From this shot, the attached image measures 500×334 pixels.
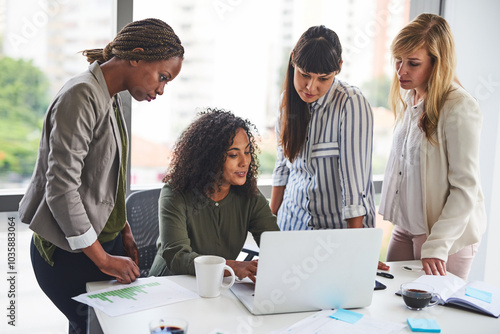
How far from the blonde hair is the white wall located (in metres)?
1.45

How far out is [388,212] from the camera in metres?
2.07

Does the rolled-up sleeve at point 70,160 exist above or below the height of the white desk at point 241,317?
above

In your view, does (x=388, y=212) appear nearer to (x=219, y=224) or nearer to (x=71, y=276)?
(x=219, y=224)

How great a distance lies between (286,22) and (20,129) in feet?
4.88

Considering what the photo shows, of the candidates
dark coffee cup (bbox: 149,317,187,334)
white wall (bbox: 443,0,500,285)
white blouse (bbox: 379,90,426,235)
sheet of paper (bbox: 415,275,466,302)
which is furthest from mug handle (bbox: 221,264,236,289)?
white wall (bbox: 443,0,500,285)

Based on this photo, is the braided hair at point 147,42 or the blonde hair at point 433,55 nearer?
the braided hair at point 147,42

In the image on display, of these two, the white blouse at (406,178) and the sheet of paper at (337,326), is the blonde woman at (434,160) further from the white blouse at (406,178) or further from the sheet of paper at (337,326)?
the sheet of paper at (337,326)

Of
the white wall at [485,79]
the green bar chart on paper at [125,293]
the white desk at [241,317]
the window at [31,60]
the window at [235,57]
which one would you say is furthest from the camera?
the white wall at [485,79]

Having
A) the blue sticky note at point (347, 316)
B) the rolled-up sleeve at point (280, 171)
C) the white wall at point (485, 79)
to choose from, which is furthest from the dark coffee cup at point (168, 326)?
the white wall at point (485, 79)

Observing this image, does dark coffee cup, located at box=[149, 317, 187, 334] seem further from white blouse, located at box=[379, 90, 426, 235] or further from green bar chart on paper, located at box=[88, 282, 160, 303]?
white blouse, located at box=[379, 90, 426, 235]

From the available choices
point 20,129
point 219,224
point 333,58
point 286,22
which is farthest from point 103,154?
point 286,22

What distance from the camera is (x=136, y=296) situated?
4.73 feet

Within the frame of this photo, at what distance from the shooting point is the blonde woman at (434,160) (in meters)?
1.82

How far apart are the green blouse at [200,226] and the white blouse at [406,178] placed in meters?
0.50
